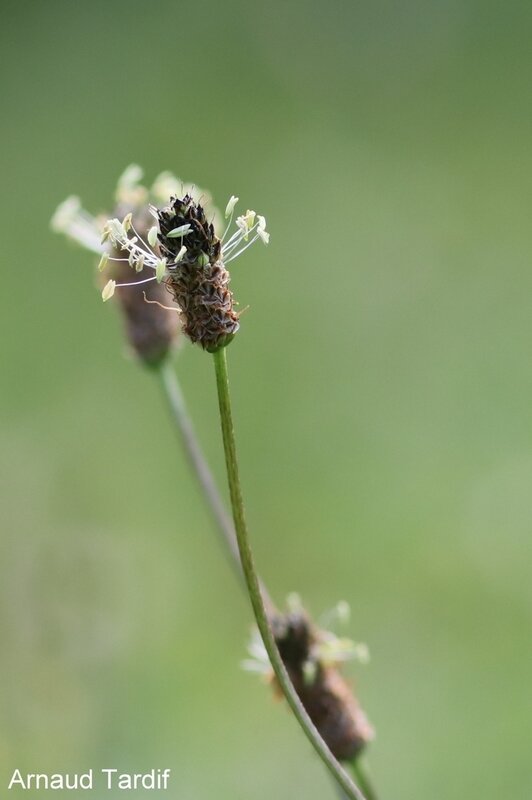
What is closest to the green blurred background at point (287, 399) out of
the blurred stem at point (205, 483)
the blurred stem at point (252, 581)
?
the blurred stem at point (205, 483)

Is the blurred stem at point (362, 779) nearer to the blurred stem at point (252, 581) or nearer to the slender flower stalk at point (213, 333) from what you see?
the slender flower stalk at point (213, 333)

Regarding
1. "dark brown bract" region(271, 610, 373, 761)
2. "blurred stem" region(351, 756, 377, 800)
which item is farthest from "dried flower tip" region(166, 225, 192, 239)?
"blurred stem" region(351, 756, 377, 800)

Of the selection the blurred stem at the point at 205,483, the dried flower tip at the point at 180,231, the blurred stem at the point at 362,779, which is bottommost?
the blurred stem at the point at 362,779

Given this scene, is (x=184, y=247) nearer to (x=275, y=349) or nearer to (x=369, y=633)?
(x=369, y=633)

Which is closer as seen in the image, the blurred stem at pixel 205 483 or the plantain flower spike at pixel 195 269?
the plantain flower spike at pixel 195 269

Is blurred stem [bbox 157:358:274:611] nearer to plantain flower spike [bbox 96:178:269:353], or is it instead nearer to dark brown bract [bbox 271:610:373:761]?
dark brown bract [bbox 271:610:373:761]

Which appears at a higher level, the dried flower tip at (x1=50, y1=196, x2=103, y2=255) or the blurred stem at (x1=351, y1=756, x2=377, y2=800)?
the dried flower tip at (x1=50, y1=196, x2=103, y2=255)
